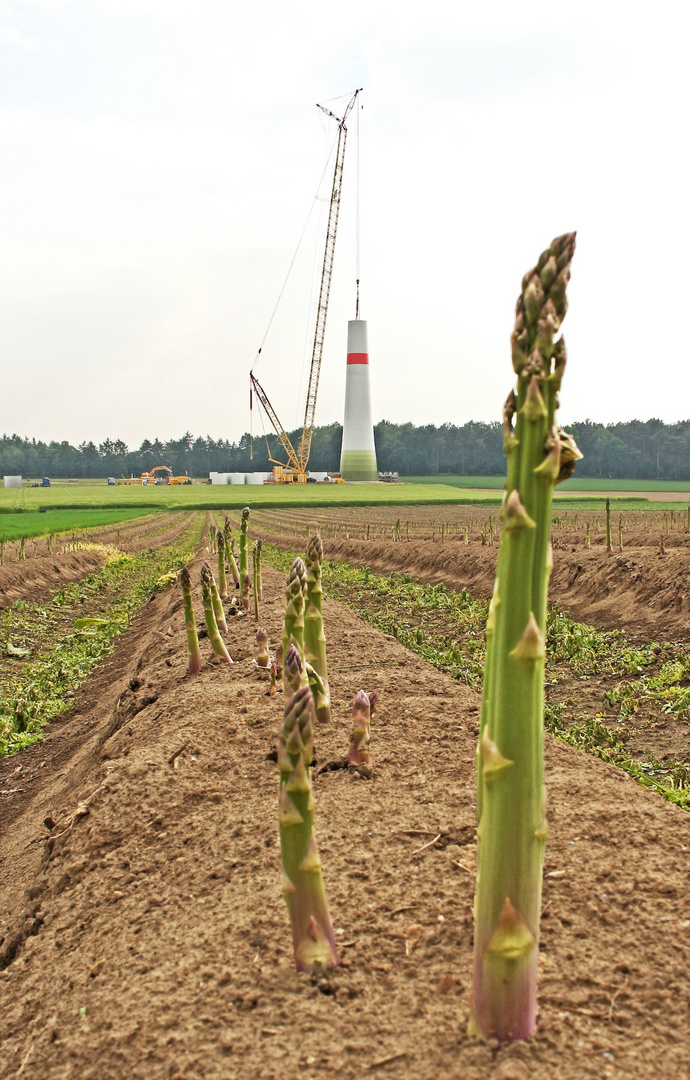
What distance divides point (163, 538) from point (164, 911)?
36.3 metres

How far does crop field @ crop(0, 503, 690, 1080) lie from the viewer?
7.59ft

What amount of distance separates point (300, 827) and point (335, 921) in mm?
809

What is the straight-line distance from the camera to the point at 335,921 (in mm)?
2947

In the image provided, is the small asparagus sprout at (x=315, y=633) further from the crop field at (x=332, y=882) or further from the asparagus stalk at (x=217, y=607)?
the asparagus stalk at (x=217, y=607)

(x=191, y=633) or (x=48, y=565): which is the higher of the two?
(x=191, y=633)

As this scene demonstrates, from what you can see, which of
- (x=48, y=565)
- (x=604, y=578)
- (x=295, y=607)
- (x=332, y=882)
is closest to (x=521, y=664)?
(x=332, y=882)

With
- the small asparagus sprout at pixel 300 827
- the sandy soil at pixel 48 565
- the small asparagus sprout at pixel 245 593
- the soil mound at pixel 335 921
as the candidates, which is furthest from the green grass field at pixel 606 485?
the small asparagus sprout at pixel 300 827

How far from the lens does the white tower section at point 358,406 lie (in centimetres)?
12562

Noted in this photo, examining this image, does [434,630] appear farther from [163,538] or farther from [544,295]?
[163,538]

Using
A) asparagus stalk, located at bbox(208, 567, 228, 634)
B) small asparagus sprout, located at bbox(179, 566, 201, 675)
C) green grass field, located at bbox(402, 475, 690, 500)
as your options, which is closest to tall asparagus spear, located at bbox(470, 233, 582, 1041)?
small asparagus sprout, located at bbox(179, 566, 201, 675)

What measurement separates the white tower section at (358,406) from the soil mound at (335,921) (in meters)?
123

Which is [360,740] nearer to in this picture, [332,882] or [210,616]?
[332,882]

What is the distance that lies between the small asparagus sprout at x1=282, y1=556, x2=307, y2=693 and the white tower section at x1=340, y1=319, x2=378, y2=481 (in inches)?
4847

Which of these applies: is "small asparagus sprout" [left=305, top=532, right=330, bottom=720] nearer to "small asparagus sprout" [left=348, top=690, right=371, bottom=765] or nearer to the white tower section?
"small asparagus sprout" [left=348, top=690, right=371, bottom=765]
